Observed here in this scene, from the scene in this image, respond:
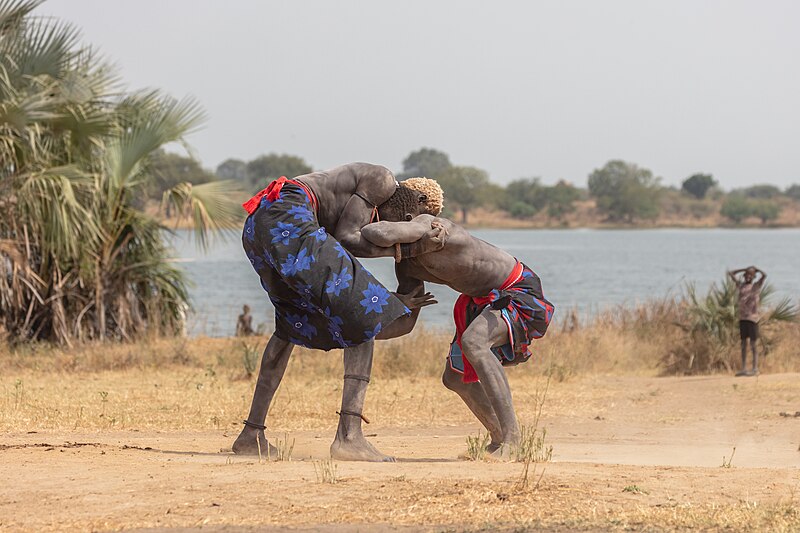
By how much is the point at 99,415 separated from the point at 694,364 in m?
7.48

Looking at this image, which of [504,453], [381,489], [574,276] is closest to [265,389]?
[504,453]

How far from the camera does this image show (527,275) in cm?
684

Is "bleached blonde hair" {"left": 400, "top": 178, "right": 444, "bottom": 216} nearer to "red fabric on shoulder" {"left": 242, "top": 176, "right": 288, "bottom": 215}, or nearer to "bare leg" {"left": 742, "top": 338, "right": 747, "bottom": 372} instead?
"red fabric on shoulder" {"left": 242, "top": 176, "right": 288, "bottom": 215}

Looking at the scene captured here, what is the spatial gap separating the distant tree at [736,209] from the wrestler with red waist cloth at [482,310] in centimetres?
9160

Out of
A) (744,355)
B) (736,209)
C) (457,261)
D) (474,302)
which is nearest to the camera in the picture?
(457,261)

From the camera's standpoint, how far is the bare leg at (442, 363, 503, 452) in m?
6.88

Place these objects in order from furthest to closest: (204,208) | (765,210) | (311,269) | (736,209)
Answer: (765,210)
(736,209)
(204,208)
(311,269)

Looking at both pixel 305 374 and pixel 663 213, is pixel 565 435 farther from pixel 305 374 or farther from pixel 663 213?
pixel 663 213

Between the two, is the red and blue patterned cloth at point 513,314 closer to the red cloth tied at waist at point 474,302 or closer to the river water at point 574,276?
the red cloth tied at waist at point 474,302

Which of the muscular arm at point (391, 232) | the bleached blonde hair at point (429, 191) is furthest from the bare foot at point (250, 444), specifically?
the bleached blonde hair at point (429, 191)

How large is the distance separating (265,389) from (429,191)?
1.51m

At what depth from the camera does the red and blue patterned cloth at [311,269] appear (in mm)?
6125

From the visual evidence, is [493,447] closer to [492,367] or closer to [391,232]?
[492,367]

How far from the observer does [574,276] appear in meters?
42.4
